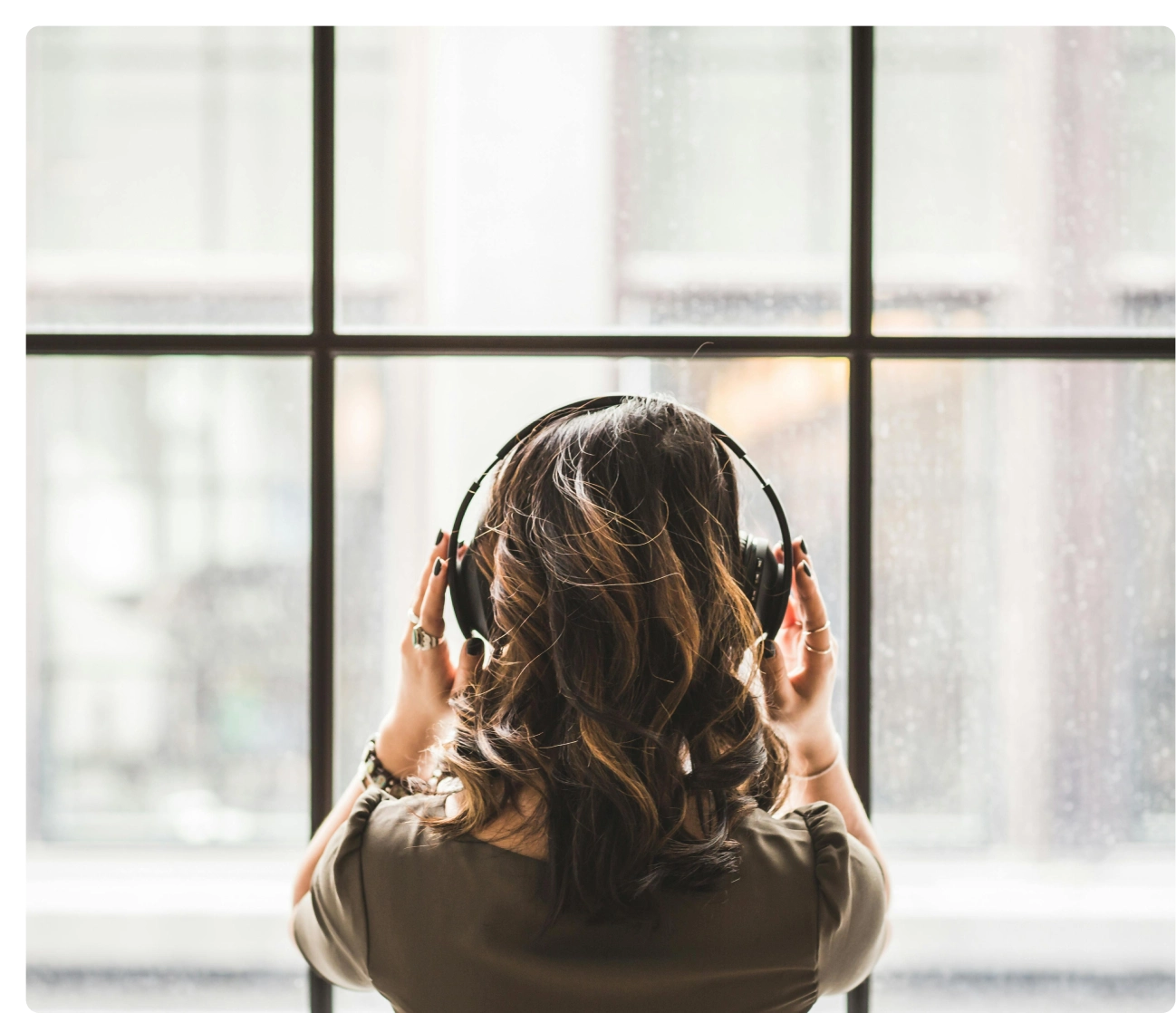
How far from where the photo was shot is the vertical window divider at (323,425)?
44.0 inches

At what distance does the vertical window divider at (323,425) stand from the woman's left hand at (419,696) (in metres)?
0.24

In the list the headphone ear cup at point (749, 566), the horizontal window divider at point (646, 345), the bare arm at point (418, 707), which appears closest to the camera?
the headphone ear cup at point (749, 566)

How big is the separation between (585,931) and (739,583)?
1.10ft

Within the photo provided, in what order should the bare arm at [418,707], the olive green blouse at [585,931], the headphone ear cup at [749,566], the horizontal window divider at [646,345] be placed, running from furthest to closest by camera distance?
the horizontal window divider at [646,345]
the bare arm at [418,707]
the headphone ear cup at [749,566]
the olive green blouse at [585,931]

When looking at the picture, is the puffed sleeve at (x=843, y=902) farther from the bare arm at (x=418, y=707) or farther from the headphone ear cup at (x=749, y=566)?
the bare arm at (x=418, y=707)

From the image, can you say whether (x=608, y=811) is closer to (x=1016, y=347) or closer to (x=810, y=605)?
(x=810, y=605)

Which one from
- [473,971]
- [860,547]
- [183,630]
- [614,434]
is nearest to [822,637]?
[860,547]

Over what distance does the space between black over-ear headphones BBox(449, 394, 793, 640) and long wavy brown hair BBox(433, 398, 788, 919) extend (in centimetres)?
4

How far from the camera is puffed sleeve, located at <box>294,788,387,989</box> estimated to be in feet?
2.45

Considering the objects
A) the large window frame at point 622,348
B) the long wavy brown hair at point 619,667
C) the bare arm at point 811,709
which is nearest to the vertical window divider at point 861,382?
the large window frame at point 622,348

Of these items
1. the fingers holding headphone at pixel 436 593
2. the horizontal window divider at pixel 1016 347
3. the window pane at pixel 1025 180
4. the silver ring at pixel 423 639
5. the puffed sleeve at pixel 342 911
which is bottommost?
the puffed sleeve at pixel 342 911

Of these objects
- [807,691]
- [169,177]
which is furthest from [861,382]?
[169,177]

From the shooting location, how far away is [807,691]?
3.07ft

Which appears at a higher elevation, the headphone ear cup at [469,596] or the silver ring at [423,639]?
the headphone ear cup at [469,596]
